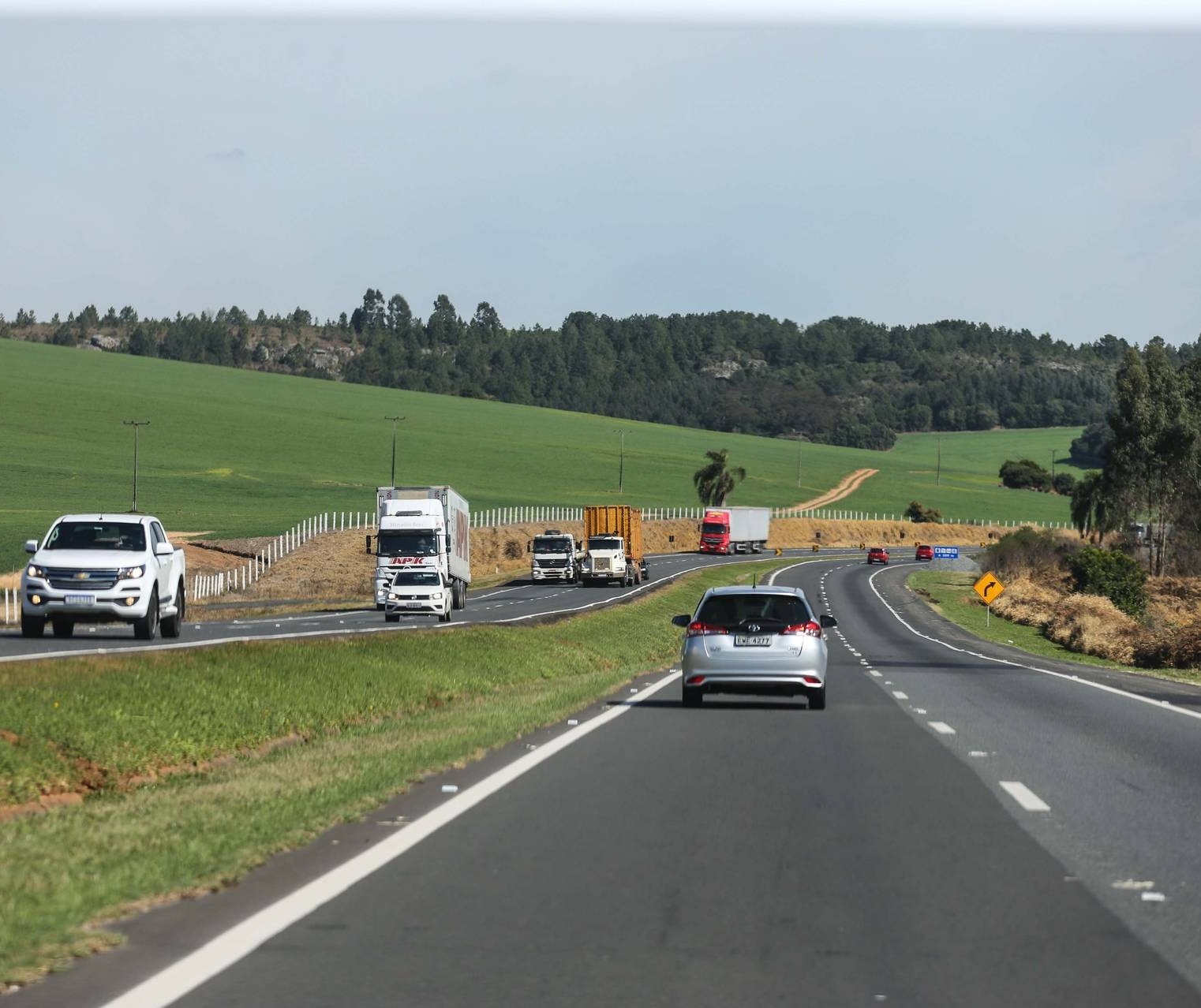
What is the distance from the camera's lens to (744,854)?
1090 centimetres

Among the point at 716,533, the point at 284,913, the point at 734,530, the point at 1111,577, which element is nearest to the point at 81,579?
the point at 284,913

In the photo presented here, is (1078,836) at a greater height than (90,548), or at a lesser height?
lesser

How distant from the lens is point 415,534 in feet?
180

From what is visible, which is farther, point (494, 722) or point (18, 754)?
point (494, 722)

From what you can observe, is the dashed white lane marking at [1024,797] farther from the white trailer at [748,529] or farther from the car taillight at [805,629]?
the white trailer at [748,529]

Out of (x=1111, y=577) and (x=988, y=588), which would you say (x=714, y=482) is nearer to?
(x=1111, y=577)

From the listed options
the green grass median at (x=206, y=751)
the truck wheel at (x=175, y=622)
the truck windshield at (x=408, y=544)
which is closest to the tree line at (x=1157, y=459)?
the truck windshield at (x=408, y=544)

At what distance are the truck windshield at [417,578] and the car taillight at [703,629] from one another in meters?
30.2

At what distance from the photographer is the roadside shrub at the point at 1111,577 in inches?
3565

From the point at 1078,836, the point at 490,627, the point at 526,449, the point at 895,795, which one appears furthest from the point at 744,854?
the point at 526,449

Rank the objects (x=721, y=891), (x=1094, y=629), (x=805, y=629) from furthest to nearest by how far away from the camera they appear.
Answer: (x=1094, y=629) → (x=805, y=629) → (x=721, y=891)

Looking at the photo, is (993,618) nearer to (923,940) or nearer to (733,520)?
(733,520)

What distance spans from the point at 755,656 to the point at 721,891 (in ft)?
43.7

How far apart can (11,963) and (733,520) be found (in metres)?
124
